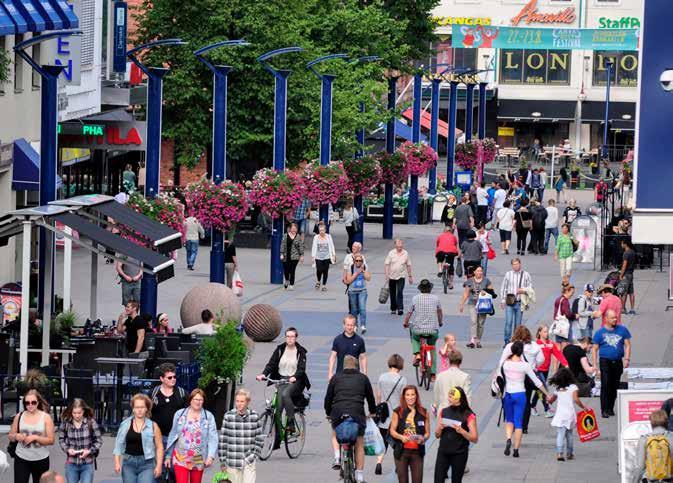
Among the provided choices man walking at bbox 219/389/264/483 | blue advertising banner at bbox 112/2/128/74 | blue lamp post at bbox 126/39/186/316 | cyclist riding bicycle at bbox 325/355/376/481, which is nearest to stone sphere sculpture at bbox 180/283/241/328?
blue lamp post at bbox 126/39/186/316

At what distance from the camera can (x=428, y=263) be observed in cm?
4734

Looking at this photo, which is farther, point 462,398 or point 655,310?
point 655,310

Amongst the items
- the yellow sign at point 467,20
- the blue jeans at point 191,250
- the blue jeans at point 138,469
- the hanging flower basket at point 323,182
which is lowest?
the blue jeans at point 138,469

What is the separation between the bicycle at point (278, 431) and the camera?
2142 cm

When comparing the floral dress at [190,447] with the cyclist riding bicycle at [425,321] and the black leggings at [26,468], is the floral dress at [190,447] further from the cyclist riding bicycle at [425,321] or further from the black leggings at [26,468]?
the cyclist riding bicycle at [425,321]

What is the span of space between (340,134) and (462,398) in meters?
35.4

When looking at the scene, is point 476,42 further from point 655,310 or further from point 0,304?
point 0,304

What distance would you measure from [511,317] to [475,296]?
3.14 ft

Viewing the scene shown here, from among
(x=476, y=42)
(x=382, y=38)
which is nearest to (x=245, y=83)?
(x=382, y=38)

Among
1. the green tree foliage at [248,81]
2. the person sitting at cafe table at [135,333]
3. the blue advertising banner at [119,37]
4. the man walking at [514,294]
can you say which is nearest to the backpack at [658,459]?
the person sitting at cafe table at [135,333]

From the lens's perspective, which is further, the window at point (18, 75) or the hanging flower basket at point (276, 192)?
the hanging flower basket at point (276, 192)

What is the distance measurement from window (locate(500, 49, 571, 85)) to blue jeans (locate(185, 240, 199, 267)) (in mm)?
61975

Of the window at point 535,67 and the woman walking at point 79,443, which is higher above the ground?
the window at point 535,67

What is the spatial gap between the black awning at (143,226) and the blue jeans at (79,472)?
735cm
